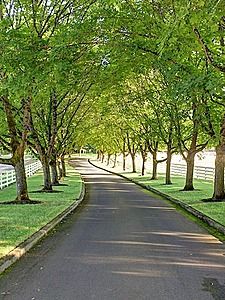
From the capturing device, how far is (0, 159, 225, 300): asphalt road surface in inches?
244

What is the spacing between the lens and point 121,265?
25.8 feet

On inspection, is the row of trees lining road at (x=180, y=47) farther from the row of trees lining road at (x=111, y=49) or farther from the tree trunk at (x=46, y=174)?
the tree trunk at (x=46, y=174)

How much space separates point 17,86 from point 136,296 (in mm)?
7337

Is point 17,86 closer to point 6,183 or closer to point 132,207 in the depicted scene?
point 132,207

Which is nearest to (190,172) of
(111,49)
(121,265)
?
(111,49)

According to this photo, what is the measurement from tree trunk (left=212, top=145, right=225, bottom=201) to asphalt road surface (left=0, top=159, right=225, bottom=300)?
6.17 meters

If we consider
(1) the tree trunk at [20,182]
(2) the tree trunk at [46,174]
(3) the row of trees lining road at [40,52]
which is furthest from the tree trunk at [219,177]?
(2) the tree trunk at [46,174]

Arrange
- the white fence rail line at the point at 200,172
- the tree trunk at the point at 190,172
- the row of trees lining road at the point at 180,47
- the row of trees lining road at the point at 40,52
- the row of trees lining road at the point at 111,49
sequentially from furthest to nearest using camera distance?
the white fence rail line at the point at 200,172, the tree trunk at the point at 190,172, the row of trees lining road at the point at 40,52, the row of trees lining road at the point at 111,49, the row of trees lining road at the point at 180,47

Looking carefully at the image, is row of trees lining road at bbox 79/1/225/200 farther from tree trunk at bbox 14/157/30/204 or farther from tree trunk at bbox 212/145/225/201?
tree trunk at bbox 14/157/30/204

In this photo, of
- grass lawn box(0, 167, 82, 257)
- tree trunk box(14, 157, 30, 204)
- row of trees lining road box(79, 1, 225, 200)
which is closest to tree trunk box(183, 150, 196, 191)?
row of trees lining road box(79, 1, 225, 200)

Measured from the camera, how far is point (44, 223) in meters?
12.4

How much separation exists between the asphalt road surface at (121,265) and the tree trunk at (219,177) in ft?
20.2

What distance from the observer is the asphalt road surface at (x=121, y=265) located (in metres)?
6.21

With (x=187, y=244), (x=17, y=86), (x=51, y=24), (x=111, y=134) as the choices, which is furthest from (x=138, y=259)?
(x=111, y=134)
